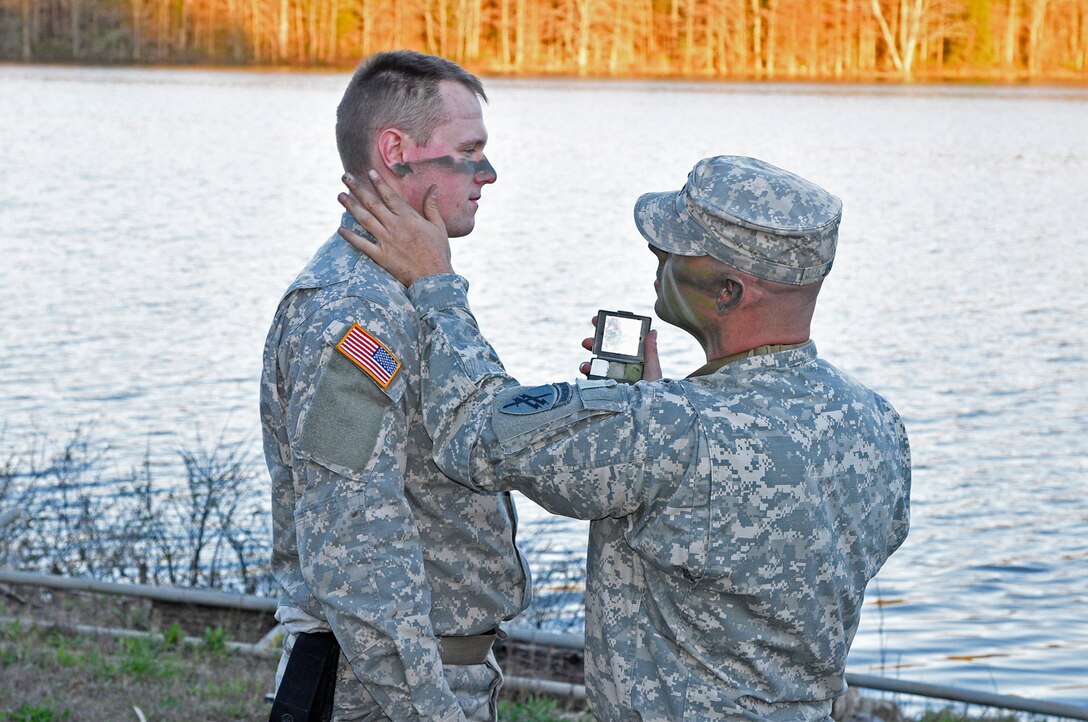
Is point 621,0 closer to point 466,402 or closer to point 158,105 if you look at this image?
point 158,105

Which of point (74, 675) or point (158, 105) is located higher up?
point (158, 105)

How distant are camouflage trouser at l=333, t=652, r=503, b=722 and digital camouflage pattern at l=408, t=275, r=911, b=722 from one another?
11.9 inches

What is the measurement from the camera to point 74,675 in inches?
222

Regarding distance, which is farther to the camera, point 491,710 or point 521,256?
point 521,256

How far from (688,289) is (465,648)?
100cm

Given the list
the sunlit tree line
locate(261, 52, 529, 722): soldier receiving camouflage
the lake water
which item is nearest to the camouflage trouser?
locate(261, 52, 529, 722): soldier receiving camouflage

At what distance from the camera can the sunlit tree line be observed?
84.1 meters

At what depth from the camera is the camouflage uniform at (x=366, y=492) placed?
2.83m

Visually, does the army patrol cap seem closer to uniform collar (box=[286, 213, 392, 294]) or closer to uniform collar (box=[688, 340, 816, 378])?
uniform collar (box=[688, 340, 816, 378])

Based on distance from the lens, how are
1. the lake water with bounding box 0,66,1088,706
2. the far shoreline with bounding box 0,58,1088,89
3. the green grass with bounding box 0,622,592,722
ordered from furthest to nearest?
the far shoreline with bounding box 0,58,1088,89
the lake water with bounding box 0,66,1088,706
the green grass with bounding box 0,622,592,722

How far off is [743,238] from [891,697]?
455cm

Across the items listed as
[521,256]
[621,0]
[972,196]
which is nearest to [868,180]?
[972,196]

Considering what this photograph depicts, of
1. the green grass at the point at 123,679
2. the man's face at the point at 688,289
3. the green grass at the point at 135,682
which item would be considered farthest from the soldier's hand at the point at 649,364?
the green grass at the point at 123,679

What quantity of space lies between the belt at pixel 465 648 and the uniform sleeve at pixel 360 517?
0.25m
